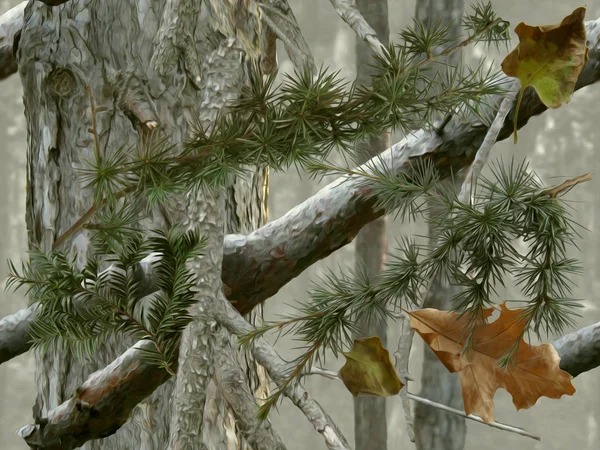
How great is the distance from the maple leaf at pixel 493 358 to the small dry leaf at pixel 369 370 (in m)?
0.02

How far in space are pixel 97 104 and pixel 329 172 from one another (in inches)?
13.6

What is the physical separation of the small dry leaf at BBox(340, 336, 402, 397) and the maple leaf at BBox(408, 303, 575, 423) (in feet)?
0.07

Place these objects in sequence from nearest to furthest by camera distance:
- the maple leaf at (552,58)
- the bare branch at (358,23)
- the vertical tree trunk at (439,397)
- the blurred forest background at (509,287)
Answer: the maple leaf at (552,58), the bare branch at (358,23), the vertical tree trunk at (439,397), the blurred forest background at (509,287)

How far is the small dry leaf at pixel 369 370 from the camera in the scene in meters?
0.35

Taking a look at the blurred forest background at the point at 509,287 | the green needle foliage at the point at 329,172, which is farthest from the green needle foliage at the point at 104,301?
the blurred forest background at the point at 509,287

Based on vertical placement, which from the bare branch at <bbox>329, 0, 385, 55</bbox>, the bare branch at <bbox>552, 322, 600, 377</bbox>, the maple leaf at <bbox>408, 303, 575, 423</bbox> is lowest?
the maple leaf at <bbox>408, 303, 575, 423</bbox>

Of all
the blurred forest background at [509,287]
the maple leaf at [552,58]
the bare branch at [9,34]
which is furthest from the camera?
the blurred forest background at [509,287]

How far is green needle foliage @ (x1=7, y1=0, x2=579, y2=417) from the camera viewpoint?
34cm

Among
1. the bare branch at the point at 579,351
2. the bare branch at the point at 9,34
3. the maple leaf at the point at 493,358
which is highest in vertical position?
the bare branch at the point at 9,34

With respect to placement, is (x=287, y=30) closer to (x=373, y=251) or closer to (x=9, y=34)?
(x=9, y=34)

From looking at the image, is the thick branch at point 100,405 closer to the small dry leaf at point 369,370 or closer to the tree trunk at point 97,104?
the tree trunk at point 97,104

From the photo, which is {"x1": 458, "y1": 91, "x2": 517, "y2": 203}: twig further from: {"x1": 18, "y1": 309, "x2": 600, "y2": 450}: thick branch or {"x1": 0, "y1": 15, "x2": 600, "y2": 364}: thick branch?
{"x1": 18, "y1": 309, "x2": 600, "y2": 450}: thick branch

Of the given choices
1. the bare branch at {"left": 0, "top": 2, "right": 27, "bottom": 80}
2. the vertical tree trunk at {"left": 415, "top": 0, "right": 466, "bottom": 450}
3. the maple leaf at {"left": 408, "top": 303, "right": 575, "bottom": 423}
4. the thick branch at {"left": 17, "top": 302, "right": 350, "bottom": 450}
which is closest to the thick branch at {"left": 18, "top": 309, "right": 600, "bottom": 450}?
the thick branch at {"left": 17, "top": 302, "right": 350, "bottom": 450}

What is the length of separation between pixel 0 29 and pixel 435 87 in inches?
22.5
